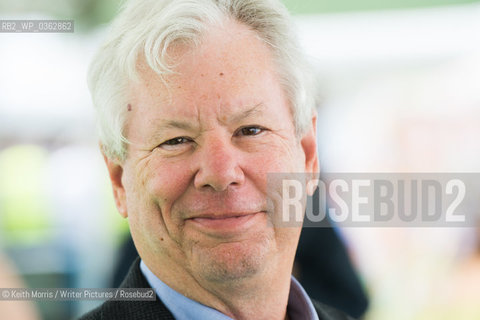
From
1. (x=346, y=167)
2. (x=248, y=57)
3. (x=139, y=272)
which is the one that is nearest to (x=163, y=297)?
(x=139, y=272)

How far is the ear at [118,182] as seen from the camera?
124 cm

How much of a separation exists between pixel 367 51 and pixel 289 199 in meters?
1.76

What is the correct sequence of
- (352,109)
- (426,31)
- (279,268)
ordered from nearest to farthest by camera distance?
(279,268)
(426,31)
(352,109)

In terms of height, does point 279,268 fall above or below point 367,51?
below

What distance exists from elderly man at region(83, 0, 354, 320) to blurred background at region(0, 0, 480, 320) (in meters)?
0.59

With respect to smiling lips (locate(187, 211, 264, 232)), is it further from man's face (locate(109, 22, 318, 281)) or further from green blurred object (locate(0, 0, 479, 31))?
green blurred object (locate(0, 0, 479, 31))

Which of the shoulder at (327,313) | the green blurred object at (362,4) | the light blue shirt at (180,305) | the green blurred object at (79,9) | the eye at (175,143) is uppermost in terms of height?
the green blurred object at (362,4)

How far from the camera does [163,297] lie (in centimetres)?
115

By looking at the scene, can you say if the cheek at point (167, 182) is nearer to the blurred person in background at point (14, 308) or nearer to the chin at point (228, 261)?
the chin at point (228, 261)

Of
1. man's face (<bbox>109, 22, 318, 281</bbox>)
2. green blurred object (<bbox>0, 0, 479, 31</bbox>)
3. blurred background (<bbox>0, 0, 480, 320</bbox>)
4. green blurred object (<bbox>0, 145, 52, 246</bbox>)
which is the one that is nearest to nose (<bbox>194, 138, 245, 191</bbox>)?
man's face (<bbox>109, 22, 318, 281</bbox>)

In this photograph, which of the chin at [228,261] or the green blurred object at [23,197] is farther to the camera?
the green blurred object at [23,197]

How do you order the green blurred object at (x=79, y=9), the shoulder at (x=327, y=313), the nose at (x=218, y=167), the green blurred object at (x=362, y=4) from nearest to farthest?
the nose at (x=218, y=167)
the shoulder at (x=327, y=313)
the green blurred object at (x=79, y=9)
the green blurred object at (x=362, y=4)

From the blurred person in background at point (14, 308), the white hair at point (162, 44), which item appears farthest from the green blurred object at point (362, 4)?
the blurred person in background at point (14, 308)

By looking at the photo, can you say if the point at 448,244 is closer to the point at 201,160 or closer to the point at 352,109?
the point at 352,109
